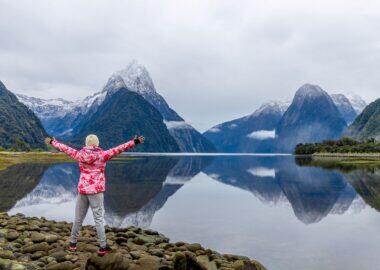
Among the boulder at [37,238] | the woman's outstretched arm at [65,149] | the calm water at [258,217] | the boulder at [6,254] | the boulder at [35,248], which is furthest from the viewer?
the calm water at [258,217]

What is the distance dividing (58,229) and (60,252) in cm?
821

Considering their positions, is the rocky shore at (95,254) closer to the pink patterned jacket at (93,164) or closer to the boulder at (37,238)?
the boulder at (37,238)

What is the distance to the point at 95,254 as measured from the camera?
750 inches

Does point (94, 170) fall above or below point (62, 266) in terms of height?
above

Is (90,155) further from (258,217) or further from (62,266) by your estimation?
(258,217)

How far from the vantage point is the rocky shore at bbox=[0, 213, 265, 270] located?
1727cm

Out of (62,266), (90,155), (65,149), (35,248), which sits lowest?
(62,266)

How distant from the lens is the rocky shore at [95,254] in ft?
56.6

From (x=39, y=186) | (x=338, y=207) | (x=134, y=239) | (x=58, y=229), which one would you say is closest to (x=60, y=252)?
(x=134, y=239)

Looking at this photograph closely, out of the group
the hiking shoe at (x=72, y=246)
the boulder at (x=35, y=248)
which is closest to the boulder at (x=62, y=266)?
the hiking shoe at (x=72, y=246)

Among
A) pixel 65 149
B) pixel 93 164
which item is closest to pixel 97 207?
pixel 93 164

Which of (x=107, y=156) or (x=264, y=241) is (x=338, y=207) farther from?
(x=107, y=156)

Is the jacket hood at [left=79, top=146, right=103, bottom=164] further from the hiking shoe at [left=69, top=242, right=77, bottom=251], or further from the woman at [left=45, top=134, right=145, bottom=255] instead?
the hiking shoe at [left=69, top=242, right=77, bottom=251]

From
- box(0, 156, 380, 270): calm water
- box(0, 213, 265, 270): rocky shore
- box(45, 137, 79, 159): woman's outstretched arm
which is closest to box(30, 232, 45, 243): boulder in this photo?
box(0, 213, 265, 270): rocky shore
